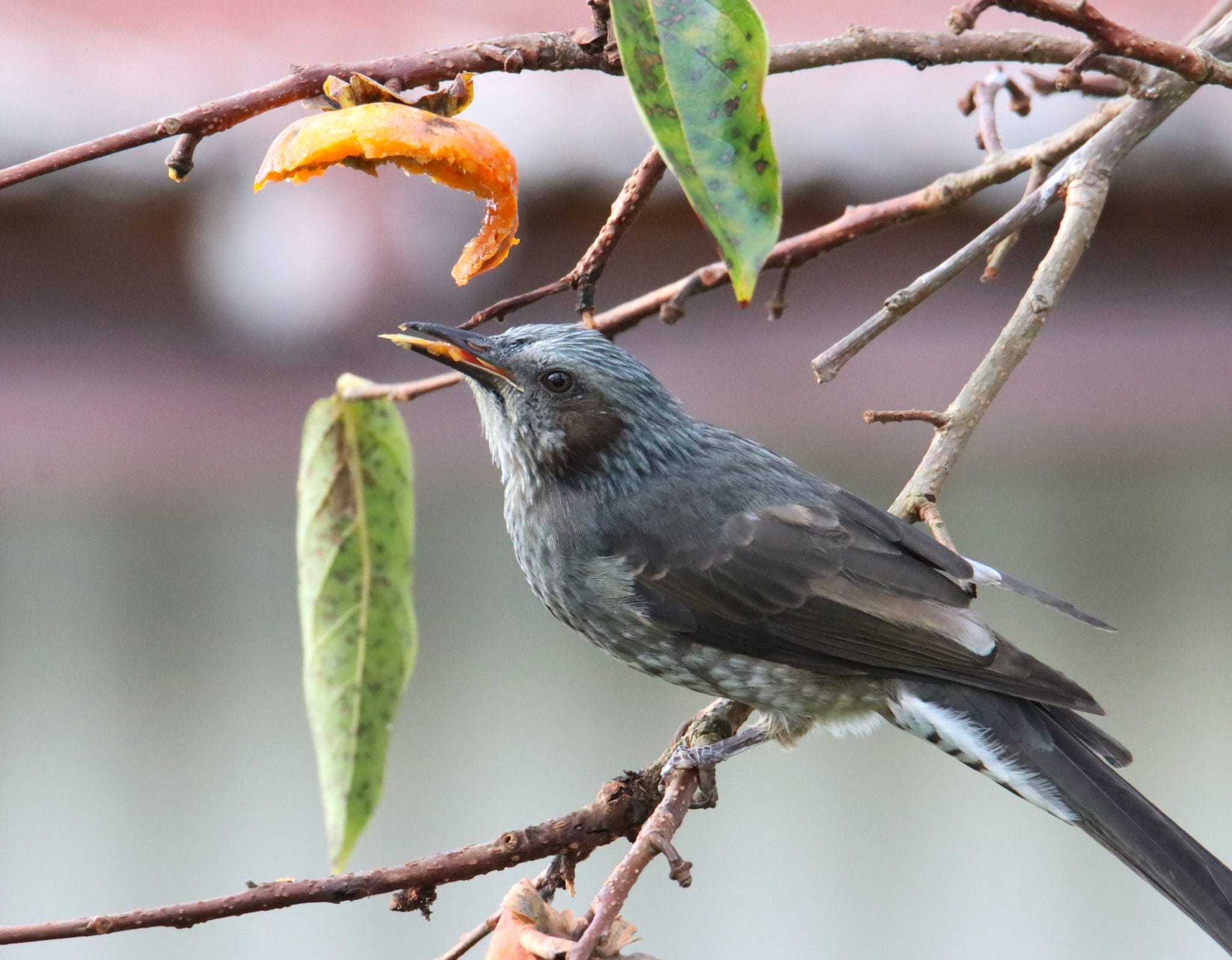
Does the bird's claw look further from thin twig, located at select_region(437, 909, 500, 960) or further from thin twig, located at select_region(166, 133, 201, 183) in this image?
thin twig, located at select_region(166, 133, 201, 183)

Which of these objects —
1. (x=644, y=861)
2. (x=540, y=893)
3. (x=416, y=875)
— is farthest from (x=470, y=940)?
(x=644, y=861)

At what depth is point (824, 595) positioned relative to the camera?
279 cm

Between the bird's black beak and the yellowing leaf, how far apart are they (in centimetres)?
94

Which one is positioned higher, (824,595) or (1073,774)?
(824,595)

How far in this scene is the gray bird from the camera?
268 centimetres

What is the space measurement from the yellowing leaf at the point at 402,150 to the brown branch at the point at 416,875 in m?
0.86

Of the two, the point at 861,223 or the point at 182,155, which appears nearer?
the point at 182,155

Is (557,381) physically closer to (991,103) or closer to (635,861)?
(991,103)

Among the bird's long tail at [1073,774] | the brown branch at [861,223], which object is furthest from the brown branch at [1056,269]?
the bird's long tail at [1073,774]

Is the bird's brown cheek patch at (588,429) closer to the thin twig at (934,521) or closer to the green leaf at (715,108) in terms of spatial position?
the thin twig at (934,521)

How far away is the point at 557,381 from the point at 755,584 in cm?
62

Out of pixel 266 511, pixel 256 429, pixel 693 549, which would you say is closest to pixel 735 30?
pixel 693 549

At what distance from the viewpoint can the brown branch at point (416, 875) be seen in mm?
1639

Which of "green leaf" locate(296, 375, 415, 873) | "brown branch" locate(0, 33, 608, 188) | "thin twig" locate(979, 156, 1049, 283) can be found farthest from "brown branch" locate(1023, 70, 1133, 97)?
"green leaf" locate(296, 375, 415, 873)
